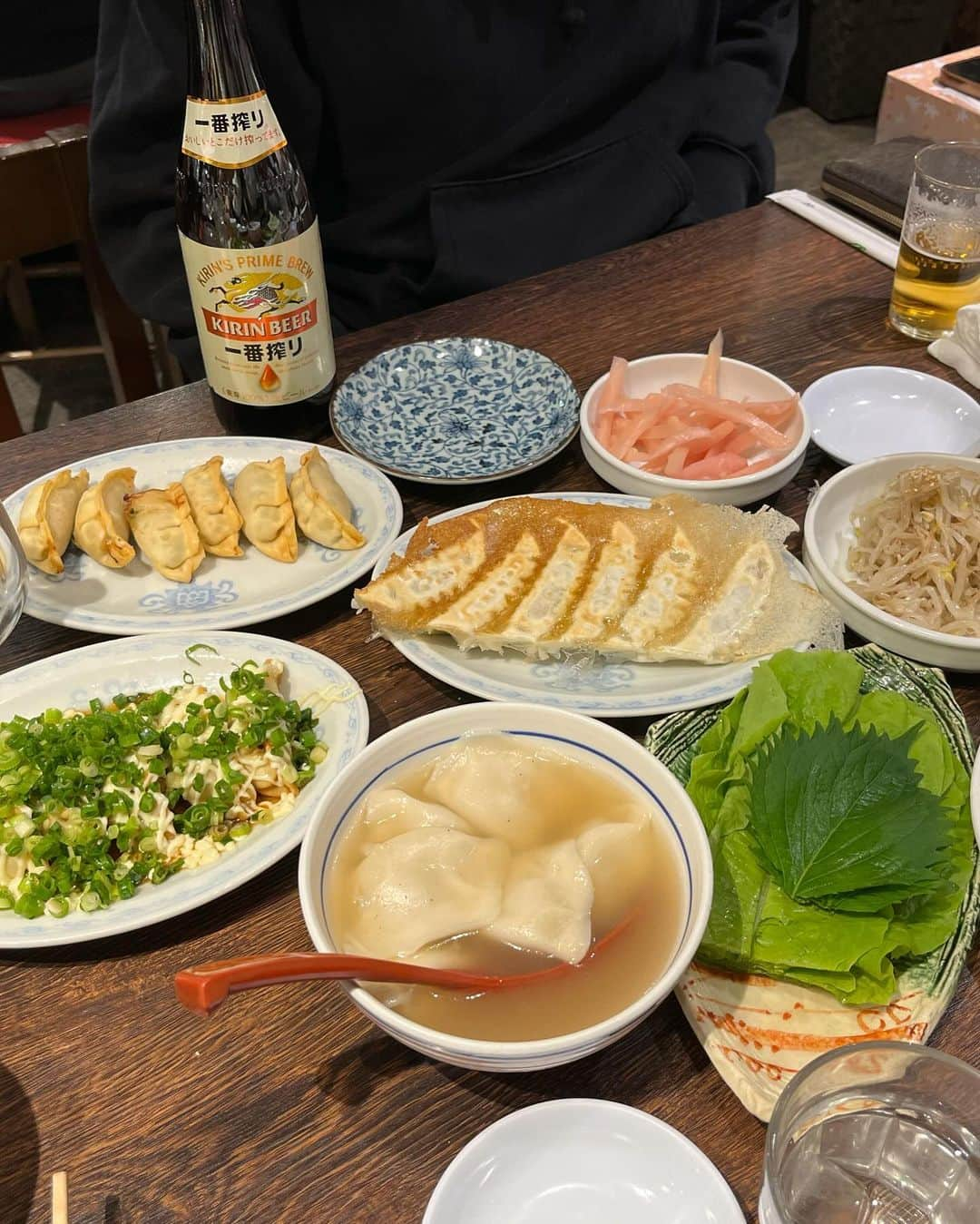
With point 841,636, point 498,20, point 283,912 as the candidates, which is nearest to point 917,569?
point 841,636

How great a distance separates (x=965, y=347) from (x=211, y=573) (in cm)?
149

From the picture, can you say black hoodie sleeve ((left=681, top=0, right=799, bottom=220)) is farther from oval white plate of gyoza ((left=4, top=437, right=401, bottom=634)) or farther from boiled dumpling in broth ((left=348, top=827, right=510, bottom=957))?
boiled dumpling in broth ((left=348, top=827, right=510, bottom=957))

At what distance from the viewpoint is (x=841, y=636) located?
1354mm

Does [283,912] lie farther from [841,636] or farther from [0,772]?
[841,636]

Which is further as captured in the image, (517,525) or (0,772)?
(517,525)

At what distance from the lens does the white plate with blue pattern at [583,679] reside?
4.23 ft

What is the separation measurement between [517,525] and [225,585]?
0.47m

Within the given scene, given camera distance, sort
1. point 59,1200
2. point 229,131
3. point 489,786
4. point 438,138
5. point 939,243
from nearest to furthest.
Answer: point 59,1200 < point 489,786 < point 229,131 < point 939,243 < point 438,138

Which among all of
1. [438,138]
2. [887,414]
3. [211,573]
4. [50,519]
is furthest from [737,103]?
[50,519]

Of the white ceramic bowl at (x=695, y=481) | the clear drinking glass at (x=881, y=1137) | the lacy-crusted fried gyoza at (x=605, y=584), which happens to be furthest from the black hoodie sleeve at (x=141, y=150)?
the clear drinking glass at (x=881, y=1137)

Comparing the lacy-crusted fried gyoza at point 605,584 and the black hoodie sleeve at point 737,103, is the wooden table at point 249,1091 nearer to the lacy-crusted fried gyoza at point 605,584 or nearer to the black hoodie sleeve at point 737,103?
the lacy-crusted fried gyoza at point 605,584

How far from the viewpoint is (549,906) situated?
958 millimetres

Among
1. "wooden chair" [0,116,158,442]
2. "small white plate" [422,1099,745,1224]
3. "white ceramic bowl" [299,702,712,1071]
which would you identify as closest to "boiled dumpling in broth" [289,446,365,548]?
"white ceramic bowl" [299,702,712,1071]

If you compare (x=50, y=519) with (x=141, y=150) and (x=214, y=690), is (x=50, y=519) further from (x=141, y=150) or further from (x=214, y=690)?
(x=141, y=150)
